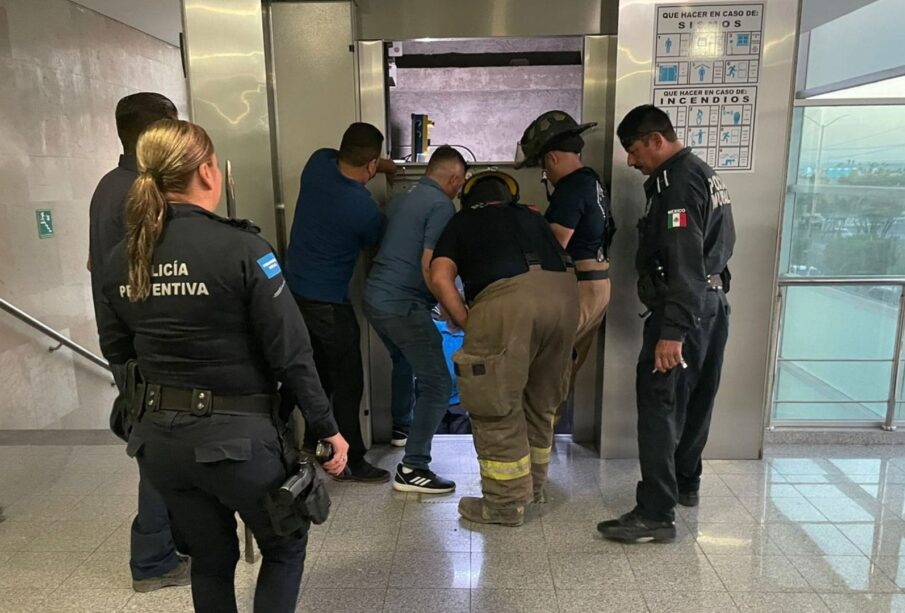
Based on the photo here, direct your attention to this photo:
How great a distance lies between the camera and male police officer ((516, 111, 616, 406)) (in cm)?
260


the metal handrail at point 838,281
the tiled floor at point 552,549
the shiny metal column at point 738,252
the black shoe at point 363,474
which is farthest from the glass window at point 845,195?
the black shoe at point 363,474

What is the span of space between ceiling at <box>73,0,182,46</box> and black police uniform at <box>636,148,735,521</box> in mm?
3066

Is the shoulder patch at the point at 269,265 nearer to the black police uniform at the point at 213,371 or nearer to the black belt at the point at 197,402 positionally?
the black police uniform at the point at 213,371

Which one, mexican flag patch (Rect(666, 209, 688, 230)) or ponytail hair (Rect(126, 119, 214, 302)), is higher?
ponytail hair (Rect(126, 119, 214, 302))

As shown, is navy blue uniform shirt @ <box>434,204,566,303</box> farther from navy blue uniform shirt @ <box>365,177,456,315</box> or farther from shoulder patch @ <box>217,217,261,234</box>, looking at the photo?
shoulder patch @ <box>217,217,261,234</box>

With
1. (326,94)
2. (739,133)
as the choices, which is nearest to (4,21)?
(326,94)

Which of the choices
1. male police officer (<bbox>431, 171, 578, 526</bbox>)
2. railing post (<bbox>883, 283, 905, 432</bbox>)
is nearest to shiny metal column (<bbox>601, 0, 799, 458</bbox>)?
male police officer (<bbox>431, 171, 578, 526</bbox>)

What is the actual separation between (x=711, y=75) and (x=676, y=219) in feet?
3.26

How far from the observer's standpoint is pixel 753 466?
3.04 m

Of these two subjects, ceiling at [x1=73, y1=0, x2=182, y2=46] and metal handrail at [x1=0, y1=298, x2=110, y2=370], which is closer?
metal handrail at [x1=0, y1=298, x2=110, y2=370]

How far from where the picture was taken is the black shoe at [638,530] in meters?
2.37

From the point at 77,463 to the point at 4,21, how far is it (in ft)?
8.17

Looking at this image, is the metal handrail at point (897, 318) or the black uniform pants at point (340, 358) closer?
the black uniform pants at point (340, 358)

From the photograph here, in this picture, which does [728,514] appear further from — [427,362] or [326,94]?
[326,94]
